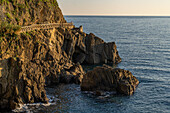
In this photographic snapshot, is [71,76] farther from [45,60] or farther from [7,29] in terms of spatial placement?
[7,29]

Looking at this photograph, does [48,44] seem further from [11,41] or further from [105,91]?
[105,91]

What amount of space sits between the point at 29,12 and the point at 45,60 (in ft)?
66.1

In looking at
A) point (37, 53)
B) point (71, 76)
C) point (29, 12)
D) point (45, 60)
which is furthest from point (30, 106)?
point (29, 12)

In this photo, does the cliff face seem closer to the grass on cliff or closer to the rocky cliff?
the rocky cliff

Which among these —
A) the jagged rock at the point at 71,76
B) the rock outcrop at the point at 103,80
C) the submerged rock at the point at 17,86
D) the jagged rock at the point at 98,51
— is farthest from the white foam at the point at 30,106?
the jagged rock at the point at 98,51

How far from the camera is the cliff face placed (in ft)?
254

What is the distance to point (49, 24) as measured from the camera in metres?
87.6

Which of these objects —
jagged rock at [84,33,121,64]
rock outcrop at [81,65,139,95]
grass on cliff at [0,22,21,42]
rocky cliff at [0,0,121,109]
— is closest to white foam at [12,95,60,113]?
rocky cliff at [0,0,121,109]

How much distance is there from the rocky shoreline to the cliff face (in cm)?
36

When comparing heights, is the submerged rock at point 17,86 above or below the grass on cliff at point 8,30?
below

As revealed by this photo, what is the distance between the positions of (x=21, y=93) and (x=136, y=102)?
1050 inches

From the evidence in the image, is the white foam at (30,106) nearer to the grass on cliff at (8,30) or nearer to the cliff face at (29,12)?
the grass on cliff at (8,30)

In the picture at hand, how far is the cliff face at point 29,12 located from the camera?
7756 cm

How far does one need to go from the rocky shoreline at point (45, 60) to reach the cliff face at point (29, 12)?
1.16 ft
